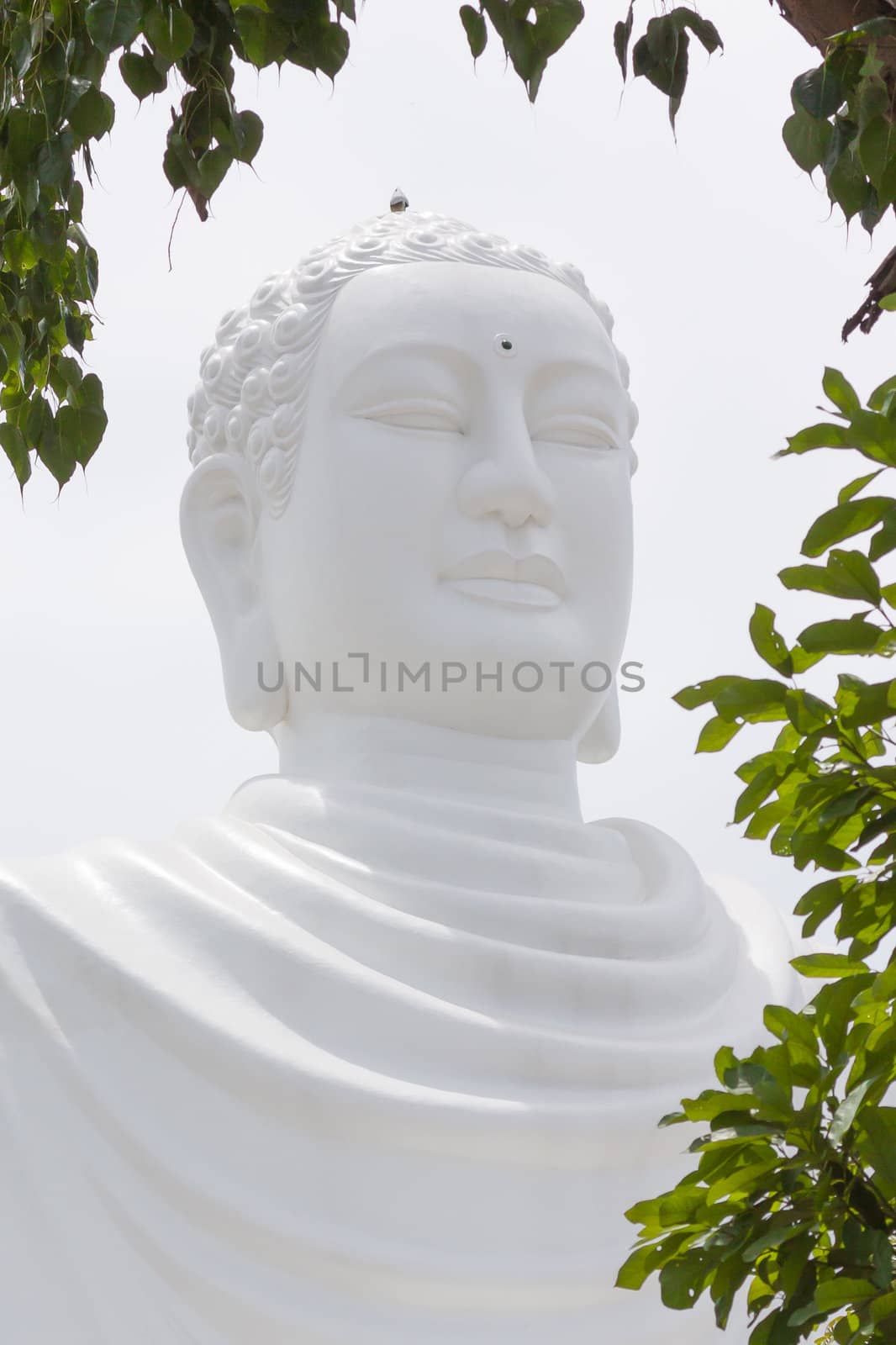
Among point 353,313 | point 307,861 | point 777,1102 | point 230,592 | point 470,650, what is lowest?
point 777,1102

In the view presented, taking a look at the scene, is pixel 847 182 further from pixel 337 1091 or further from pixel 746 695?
pixel 337 1091

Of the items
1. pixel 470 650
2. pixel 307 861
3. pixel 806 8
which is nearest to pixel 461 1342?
pixel 307 861

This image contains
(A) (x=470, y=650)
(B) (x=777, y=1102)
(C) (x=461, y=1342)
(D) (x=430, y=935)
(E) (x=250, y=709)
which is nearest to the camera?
(B) (x=777, y=1102)

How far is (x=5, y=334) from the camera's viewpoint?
4.06 m

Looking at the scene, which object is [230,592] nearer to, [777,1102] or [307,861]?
[307,861]

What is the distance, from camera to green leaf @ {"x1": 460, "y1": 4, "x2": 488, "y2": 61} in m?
2.95

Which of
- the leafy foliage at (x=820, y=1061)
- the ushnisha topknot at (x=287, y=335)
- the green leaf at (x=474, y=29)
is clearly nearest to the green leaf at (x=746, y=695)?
the leafy foliage at (x=820, y=1061)

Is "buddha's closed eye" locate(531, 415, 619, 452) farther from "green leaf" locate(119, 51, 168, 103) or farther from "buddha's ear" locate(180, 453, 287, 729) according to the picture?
"green leaf" locate(119, 51, 168, 103)

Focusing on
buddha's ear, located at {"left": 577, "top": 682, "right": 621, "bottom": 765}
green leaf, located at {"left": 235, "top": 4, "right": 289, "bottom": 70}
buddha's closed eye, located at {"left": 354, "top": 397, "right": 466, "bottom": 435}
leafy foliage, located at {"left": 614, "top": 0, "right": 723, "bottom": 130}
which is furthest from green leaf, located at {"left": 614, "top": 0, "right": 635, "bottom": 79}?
buddha's ear, located at {"left": 577, "top": 682, "right": 621, "bottom": 765}

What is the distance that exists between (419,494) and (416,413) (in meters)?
0.19

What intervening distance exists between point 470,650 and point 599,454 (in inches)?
23.1

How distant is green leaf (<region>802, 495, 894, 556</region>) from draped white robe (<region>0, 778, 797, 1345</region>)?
1775 mm

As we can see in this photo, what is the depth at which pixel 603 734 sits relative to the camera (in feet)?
13.8

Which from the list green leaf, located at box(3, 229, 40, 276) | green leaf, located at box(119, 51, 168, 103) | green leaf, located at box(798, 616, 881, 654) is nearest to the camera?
green leaf, located at box(798, 616, 881, 654)
